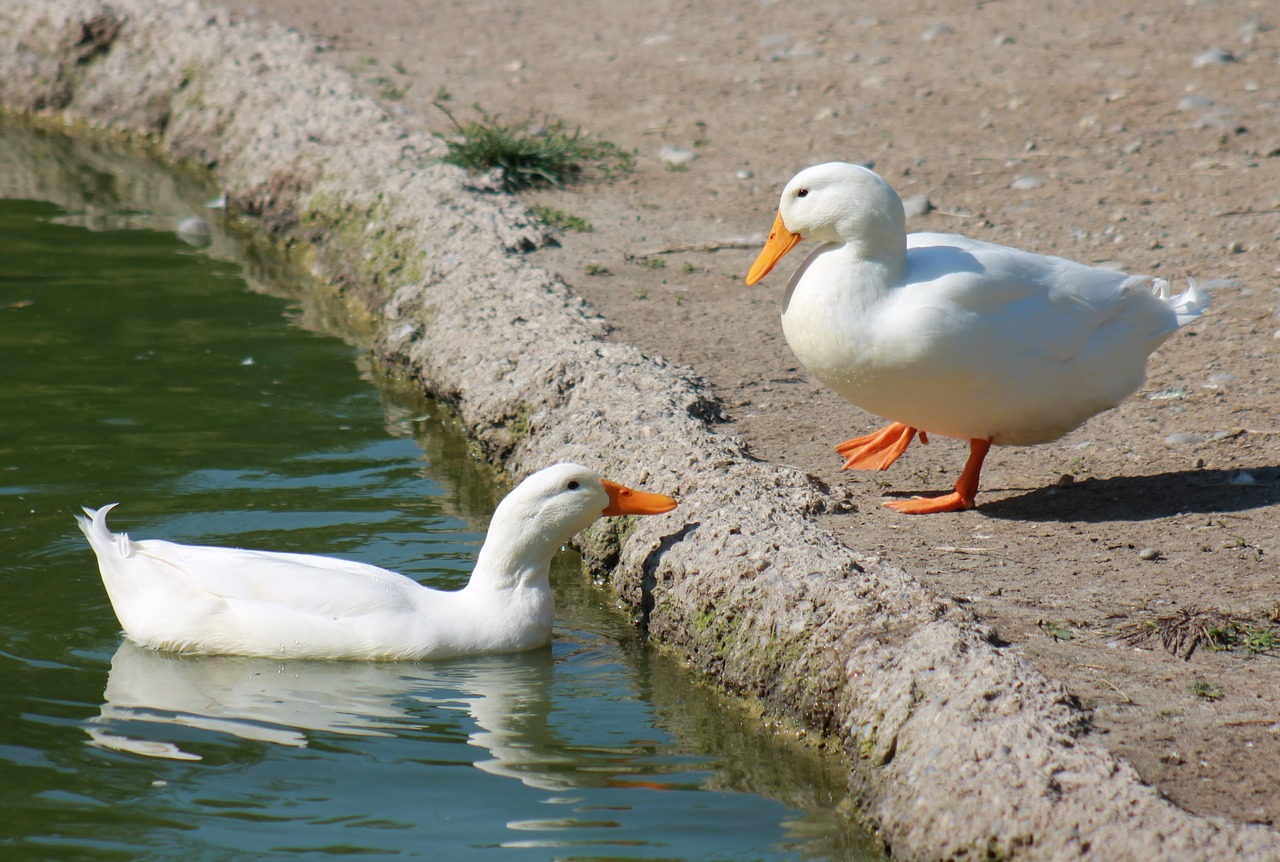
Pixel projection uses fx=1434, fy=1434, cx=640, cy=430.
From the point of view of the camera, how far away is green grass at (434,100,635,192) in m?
9.59

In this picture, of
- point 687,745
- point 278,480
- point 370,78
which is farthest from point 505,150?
point 687,745

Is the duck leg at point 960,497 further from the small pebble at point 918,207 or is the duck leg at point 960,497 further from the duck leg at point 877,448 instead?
the small pebble at point 918,207

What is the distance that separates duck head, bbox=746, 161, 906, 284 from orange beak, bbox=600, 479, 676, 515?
3.86 ft

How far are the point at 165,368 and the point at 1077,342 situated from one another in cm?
466

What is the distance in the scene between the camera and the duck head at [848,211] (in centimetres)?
529

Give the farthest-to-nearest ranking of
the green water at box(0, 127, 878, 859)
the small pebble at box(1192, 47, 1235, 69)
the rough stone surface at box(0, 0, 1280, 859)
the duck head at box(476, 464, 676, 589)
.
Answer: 1. the small pebble at box(1192, 47, 1235, 69)
2. the duck head at box(476, 464, 676, 589)
3. the green water at box(0, 127, 878, 859)
4. the rough stone surface at box(0, 0, 1280, 859)

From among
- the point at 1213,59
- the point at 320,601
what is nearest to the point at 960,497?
the point at 320,601

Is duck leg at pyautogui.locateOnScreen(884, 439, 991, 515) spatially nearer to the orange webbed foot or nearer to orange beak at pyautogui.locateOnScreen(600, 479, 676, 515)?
the orange webbed foot

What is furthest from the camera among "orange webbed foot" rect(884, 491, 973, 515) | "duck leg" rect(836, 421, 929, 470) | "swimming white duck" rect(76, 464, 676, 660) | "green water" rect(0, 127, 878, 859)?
"duck leg" rect(836, 421, 929, 470)

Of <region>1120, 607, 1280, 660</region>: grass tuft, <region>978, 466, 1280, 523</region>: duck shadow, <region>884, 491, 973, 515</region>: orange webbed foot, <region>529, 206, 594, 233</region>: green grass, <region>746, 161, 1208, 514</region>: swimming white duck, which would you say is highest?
<region>529, 206, 594, 233</region>: green grass

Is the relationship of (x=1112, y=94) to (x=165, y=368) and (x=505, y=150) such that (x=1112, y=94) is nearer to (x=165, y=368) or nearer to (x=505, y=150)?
(x=505, y=150)

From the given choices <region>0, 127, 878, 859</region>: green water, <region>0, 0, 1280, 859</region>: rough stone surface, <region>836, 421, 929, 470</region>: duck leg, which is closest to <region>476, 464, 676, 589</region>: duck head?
<region>0, 0, 1280, 859</region>: rough stone surface

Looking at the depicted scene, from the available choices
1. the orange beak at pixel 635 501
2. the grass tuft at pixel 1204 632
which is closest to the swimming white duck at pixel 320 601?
the orange beak at pixel 635 501

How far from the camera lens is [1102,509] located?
17.9 feet
